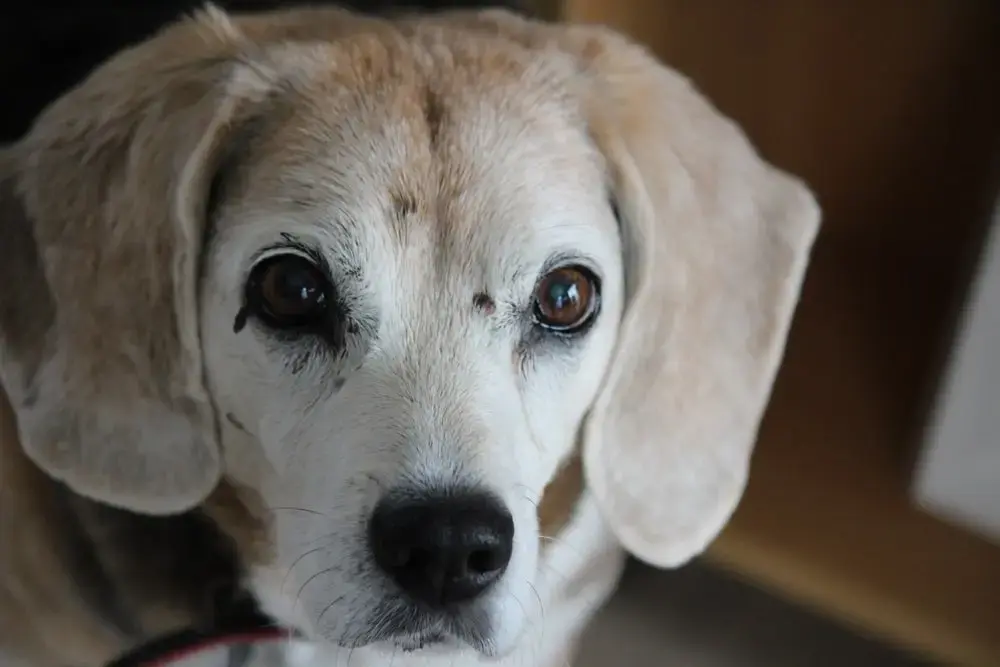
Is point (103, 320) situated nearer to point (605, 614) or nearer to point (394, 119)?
point (394, 119)

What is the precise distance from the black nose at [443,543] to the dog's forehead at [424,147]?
0.62ft

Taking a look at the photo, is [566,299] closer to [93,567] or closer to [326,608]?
[326,608]

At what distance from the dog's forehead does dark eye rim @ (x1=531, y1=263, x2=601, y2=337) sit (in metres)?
0.04

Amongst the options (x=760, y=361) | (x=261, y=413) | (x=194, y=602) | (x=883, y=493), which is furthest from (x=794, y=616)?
(x=261, y=413)

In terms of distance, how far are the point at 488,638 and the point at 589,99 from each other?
42 cm

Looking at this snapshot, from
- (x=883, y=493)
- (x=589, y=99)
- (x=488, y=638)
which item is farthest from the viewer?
(x=883, y=493)

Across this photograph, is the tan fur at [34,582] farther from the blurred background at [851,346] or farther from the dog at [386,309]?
the blurred background at [851,346]

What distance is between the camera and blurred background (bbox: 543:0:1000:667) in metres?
1.54

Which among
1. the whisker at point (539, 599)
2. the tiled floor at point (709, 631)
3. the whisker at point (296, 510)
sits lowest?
the tiled floor at point (709, 631)

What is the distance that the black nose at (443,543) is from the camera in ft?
2.59

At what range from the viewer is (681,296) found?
98 cm

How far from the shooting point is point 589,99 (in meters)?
0.95

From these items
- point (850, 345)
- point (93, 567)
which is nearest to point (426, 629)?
point (93, 567)


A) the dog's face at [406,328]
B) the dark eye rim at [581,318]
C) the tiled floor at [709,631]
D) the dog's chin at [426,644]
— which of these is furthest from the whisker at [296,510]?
the tiled floor at [709,631]
